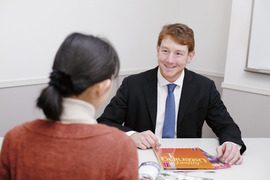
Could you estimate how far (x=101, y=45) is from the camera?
30.7 inches

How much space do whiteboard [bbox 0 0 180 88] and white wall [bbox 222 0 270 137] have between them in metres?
1.08

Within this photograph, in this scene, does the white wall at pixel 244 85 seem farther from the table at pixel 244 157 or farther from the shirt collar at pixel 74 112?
the shirt collar at pixel 74 112

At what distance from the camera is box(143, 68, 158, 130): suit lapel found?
1.83 m

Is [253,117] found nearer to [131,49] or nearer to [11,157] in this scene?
[131,49]

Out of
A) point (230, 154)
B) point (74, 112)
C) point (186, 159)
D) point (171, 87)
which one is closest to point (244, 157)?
point (230, 154)

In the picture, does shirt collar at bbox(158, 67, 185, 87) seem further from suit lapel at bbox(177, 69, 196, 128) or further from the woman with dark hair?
the woman with dark hair

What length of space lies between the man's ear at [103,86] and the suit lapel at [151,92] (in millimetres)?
1045

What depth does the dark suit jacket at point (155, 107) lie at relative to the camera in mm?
1836

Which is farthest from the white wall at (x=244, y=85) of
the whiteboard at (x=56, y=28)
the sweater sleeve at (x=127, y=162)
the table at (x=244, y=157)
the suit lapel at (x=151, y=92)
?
the sweater sleeve at (x=127, y=162)

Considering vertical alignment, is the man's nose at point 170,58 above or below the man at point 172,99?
above

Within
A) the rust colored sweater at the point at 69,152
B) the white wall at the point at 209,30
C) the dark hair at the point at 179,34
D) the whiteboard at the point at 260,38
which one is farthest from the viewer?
the white wall at the point at 209,30

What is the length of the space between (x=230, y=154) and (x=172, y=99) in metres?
0.54

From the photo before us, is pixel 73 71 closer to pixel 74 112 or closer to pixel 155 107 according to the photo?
pixel 74 112

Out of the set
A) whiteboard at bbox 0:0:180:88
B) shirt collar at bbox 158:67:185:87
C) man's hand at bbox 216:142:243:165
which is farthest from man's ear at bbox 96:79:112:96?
whiteboard at bbox 0:0:180:88
